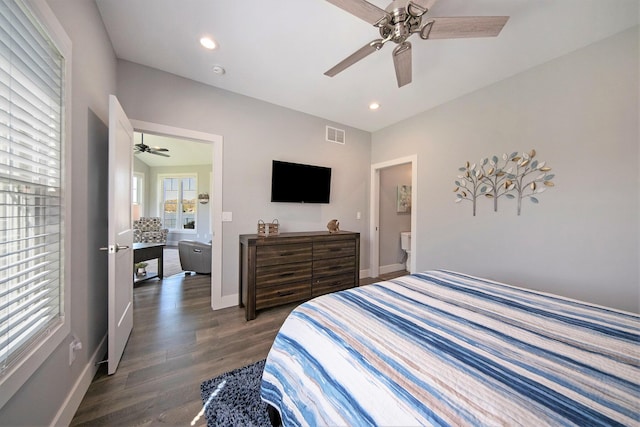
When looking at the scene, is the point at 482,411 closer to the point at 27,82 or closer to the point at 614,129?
the point at 27,82

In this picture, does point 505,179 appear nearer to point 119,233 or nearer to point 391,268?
point 391,268

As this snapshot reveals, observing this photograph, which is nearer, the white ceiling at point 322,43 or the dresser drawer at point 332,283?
the white ceiling at point 322,43

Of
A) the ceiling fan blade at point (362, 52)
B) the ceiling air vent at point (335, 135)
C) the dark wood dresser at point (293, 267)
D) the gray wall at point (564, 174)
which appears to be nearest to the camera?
the ceiling fan blade at point (362, 52)

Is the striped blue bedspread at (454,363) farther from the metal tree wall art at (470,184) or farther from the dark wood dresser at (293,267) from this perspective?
the metal tree wall art at (470,184)

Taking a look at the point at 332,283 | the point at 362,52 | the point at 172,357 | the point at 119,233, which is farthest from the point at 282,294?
the point at 362,52

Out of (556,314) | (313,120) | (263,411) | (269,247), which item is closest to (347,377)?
(263,411)

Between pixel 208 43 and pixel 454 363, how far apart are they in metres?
2.77

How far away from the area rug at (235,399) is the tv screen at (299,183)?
2059 mm

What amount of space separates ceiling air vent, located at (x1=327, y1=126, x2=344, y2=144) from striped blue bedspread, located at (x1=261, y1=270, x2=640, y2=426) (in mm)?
2944

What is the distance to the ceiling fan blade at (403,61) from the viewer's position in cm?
157

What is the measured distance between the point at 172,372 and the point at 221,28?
2762 mm

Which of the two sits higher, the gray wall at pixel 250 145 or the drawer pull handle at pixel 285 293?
the gray wall at pixel 250 145

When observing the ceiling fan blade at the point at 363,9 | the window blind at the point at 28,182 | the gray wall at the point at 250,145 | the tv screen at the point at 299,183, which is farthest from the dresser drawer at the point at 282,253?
the ceiling fan blade at the point at 363,9

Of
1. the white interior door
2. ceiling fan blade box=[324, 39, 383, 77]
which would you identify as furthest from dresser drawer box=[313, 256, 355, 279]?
ceiling fan blade box=[324, 39, 383, 77]
